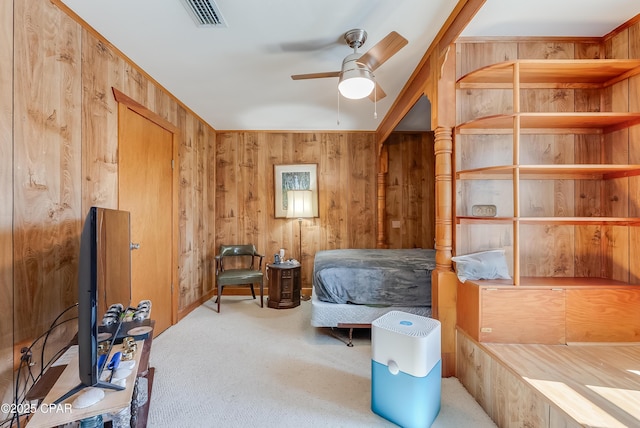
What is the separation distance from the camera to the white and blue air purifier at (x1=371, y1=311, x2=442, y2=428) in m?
1.50

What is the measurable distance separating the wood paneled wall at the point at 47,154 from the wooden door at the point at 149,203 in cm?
14

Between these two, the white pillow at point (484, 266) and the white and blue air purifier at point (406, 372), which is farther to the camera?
the white pillow at point (484, 266)

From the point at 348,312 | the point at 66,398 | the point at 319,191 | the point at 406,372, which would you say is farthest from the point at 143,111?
the point at 406,372

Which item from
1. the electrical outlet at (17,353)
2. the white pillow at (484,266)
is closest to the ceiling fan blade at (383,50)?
the white pillow at (484,266)

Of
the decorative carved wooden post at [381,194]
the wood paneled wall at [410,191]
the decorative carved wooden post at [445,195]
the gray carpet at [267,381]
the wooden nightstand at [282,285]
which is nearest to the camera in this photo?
the gray carpet at [267,381]

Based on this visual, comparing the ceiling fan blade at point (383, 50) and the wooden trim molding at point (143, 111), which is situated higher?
the ceiling fan blade at point (383, 50)

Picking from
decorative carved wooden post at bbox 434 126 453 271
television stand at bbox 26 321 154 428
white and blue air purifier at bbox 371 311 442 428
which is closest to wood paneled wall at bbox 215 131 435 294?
decorative carved wooden post at bbox 434 126 453 271

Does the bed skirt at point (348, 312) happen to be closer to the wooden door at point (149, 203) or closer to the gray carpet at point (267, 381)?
the gray carpet at point (267, 381)

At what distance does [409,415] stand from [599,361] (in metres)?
1.06

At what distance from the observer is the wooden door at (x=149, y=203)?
2391mm

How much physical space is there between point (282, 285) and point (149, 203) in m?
1.77

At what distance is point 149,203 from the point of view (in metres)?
2.67

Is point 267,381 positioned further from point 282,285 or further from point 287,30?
point 287,30

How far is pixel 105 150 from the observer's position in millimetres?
2133
